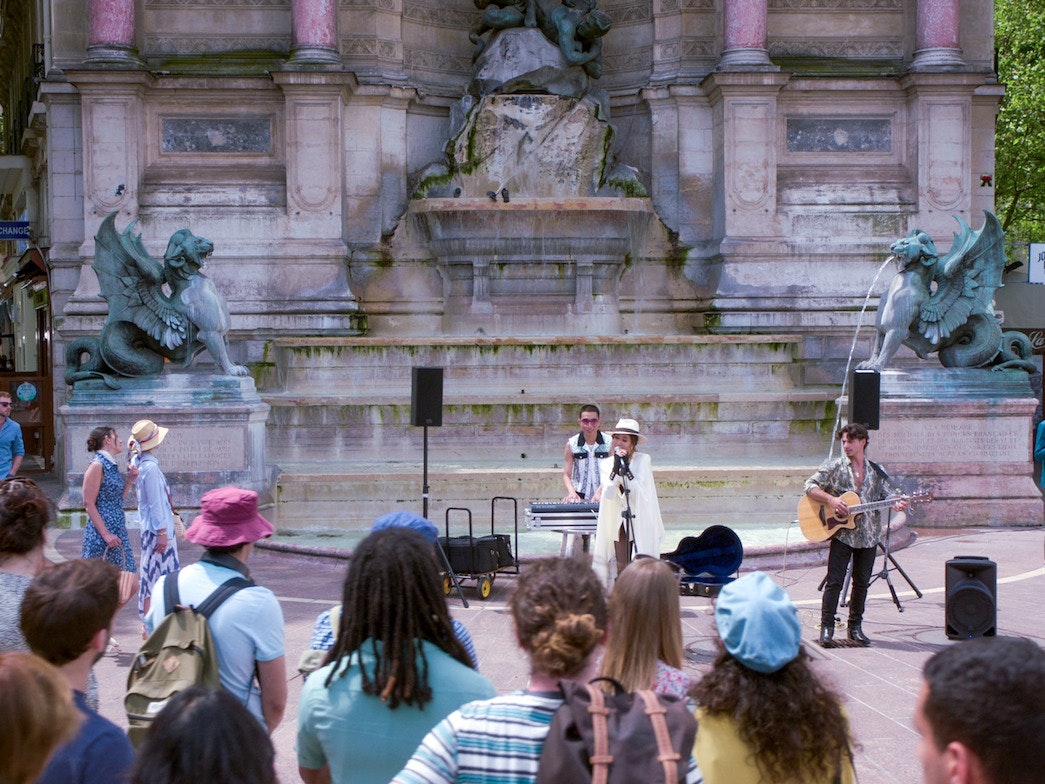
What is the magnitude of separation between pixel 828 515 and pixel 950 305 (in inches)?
279

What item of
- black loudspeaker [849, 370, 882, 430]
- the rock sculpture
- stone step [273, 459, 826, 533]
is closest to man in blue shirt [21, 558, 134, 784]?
black loudspeaker [849, 370, 882, 430]

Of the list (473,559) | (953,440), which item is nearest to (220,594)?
(473,559)

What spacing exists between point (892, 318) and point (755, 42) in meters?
6.29

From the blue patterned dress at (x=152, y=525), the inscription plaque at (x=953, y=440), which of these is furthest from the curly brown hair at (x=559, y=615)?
the inscription plaque at (x=953, y=440)

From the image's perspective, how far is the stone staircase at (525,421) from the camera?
15.0 metres

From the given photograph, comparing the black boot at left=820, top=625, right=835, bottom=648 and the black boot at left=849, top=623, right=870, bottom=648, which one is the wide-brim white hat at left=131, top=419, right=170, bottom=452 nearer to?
the black boot at left=820, top=625, right=835, bottom=648

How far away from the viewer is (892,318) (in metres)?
15.5

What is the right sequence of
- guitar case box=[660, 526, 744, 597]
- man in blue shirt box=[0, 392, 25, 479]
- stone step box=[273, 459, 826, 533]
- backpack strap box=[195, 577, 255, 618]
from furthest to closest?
stone step box=[273, 459, 826, 533] < man in blue shirt box=[0, 392, 25, 479] < guitar case box=[660, 526, 744, 597] < backpack strap box=[195, 577, 255, 618]

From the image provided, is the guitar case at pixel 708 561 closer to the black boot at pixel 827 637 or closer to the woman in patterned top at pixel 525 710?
the black boot at pixel 827 637

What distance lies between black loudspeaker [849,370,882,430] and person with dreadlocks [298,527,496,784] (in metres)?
8.79

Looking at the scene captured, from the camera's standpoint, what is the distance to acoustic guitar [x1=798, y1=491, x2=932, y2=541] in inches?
361

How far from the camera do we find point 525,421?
16594mm

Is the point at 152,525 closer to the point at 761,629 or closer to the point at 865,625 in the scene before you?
the point at 865,625

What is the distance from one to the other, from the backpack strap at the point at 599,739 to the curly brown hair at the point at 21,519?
2809 mm
